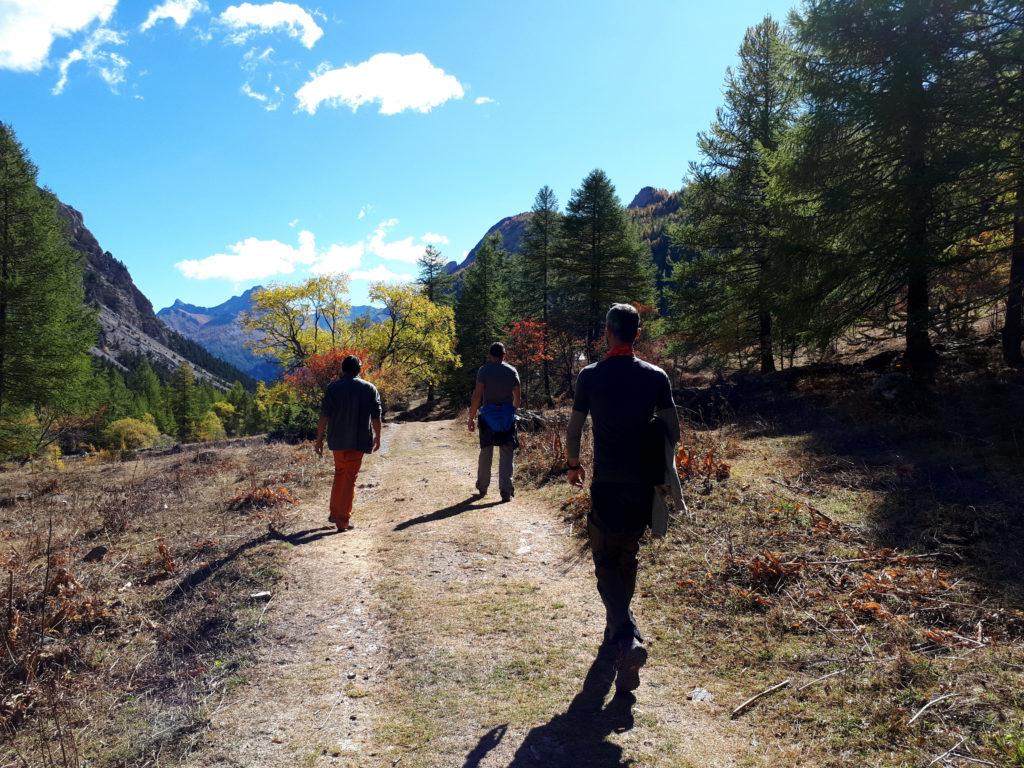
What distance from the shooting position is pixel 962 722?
113 inches

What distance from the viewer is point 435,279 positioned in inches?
1831

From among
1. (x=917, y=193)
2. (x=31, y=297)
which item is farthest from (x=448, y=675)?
(x=31, y=297)

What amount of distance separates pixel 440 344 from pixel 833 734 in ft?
119

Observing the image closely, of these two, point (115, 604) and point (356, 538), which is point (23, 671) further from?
point (356, 538)

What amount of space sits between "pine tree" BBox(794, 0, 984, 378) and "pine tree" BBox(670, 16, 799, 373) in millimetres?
6225

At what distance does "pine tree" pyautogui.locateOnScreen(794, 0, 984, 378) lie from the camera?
33.4 feet

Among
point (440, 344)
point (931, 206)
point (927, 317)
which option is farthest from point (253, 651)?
point (440, 344)

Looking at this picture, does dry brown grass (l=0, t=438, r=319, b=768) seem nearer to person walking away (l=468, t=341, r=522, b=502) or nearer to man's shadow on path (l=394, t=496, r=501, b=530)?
man's shadow on path (l=394, t=496, r=501, b=530)

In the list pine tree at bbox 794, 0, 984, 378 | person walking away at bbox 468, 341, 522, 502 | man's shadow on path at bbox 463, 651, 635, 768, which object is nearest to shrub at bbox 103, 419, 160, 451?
person walking away at bbox 468, 341, 522, 502

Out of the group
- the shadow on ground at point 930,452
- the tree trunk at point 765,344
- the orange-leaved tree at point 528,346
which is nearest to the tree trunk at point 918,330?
the shadow on ground at point 930,452

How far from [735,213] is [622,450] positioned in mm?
18202

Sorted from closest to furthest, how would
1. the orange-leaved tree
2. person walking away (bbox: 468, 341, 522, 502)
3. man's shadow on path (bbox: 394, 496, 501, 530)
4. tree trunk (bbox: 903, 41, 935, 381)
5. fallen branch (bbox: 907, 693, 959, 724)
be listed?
1. fallen branch (bbox: 907, 693, 959, 724)
2. man's shadow on path (bbox: 394, 496, 501, 530)
3. person walking away (bbox: 468, 341, 522, 502)
4. tree trunk (bbox: 903, 41, 935, 381)
5. the orange-leaved tree

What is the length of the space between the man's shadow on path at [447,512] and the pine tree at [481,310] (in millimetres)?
29166

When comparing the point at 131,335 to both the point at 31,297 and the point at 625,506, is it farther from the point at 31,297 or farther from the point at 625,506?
the point at 625,506
